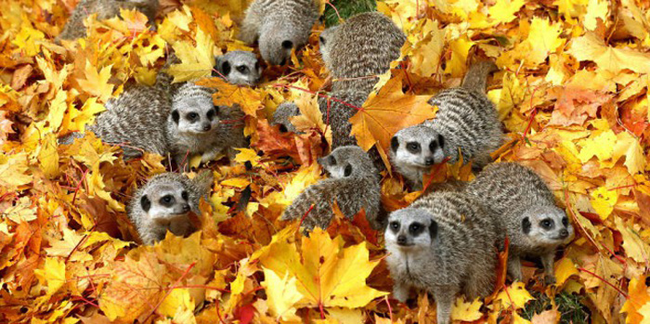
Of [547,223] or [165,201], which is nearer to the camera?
[547,223]

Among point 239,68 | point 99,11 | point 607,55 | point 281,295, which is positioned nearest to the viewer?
point 281,295

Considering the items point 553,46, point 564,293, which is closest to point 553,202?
point 564,293

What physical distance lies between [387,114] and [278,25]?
1781 mm

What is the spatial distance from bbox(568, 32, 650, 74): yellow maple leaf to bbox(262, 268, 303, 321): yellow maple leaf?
8.64ft

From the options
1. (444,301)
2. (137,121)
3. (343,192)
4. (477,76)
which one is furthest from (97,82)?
(444,301)

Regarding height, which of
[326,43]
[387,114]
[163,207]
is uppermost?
[387,114]

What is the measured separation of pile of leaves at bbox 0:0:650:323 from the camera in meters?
3.10

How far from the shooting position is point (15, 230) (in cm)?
366

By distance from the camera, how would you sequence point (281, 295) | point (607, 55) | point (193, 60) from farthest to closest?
1. point (193, 60)
2. point (607, 55)
3. point (281, 295)

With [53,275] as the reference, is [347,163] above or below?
above

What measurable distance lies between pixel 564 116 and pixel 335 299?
6.86 feet

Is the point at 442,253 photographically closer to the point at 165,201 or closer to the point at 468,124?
the point at 468,124

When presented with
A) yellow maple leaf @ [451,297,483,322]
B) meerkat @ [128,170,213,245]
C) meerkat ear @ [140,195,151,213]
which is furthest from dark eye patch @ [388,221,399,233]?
meerkat ear @ [140,195,151,213]

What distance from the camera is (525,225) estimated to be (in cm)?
350
